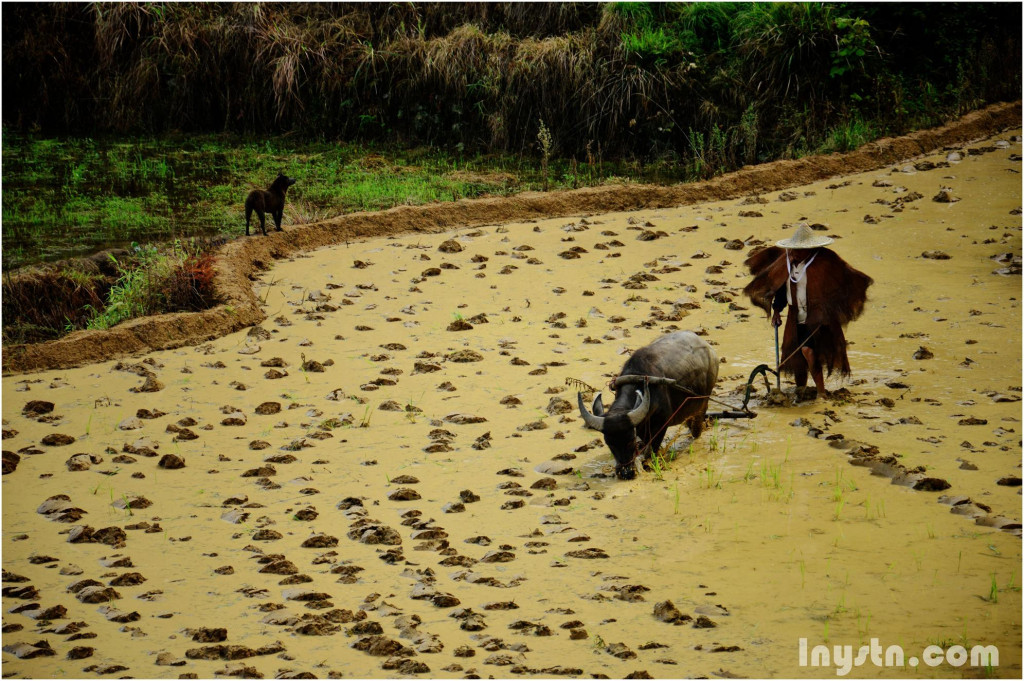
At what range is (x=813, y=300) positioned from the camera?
6.73m

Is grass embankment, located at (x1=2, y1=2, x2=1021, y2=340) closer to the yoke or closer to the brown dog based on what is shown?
the brown dog

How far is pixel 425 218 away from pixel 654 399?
628 cm

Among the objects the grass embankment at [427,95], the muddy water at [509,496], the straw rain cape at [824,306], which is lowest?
the muddy water at [509,496]

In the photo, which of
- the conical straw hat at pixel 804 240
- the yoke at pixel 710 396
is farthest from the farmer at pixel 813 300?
the yoke at pixel 710 396

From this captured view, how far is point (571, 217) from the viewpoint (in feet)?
39.5

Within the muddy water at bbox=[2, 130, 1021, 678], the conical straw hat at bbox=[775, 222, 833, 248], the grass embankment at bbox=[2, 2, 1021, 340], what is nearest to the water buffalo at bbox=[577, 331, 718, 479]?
the muddy water at bbox=[2, 130, 1021, 678]

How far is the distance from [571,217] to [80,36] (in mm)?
10247

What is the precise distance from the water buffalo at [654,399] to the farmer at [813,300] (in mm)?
684

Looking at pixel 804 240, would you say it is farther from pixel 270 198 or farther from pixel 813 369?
pixel 270 198

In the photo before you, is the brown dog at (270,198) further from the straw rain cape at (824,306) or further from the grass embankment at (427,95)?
the straw rain cape at (824,306)

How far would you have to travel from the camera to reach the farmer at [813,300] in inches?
264

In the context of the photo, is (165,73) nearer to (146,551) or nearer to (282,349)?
(282,349)

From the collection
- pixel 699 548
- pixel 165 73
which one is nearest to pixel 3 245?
pixel 165 73

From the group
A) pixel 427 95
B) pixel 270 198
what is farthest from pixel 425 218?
pixel 427 95
